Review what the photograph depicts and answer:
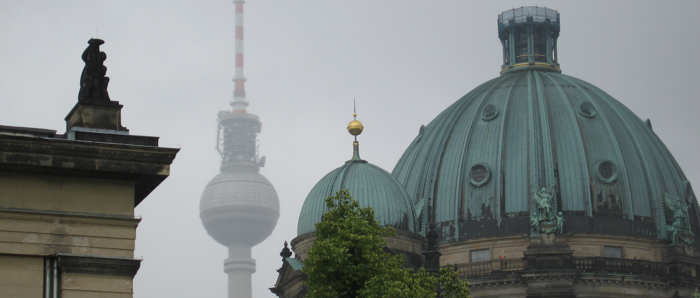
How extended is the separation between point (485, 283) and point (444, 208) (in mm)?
5798

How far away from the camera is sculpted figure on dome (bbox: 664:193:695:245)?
77.5 metres

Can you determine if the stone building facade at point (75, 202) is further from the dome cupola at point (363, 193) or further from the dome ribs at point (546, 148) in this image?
the dome ribs at point (546, 148)

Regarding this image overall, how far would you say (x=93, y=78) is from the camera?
29.0m

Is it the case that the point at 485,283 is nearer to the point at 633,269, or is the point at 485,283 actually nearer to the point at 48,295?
the point at 633,269

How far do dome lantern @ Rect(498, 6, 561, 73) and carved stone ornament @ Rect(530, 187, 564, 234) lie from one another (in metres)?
13.9

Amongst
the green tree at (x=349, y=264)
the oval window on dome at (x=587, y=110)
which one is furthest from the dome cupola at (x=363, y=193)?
the green tree at (x=349, y=264)

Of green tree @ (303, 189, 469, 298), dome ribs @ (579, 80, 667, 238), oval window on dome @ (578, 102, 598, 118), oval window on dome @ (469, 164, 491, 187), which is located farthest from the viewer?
oval window on dome @ (578, 102, 598, 118)

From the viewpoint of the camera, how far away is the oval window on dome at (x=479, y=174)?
78.7m

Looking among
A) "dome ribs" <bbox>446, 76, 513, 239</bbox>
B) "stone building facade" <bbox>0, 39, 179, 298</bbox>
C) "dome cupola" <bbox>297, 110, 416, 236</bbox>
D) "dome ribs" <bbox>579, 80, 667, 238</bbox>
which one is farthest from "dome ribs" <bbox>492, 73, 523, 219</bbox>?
"stone building facade" <bbox>0, 39, 179, 298</bbox>

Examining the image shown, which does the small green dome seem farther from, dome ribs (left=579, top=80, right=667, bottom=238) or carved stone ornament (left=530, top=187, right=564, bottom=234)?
dome ribs (left=579, top=80, right=667, bottom=238)

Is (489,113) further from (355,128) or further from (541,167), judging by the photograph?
(355,128)

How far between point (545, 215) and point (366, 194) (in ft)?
35.4

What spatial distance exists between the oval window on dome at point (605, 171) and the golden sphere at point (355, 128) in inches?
557

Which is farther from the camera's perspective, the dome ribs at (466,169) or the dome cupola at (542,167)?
the dome ribs at (466,169)
